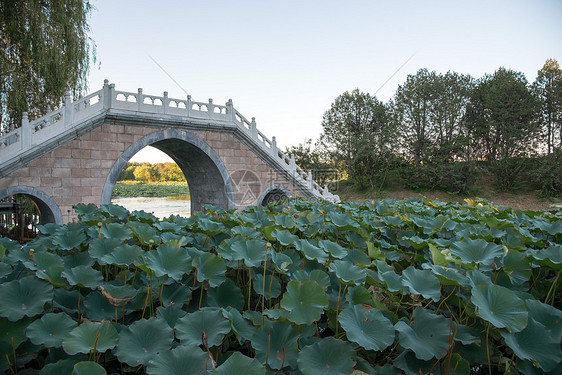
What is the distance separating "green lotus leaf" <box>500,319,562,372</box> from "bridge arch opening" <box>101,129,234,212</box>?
423 inches

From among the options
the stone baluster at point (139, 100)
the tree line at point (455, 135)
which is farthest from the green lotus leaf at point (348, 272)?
the tree line at point (455, 135)

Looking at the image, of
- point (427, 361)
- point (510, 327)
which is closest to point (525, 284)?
point (510, 327)

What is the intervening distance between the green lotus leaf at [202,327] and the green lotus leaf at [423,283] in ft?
1.97

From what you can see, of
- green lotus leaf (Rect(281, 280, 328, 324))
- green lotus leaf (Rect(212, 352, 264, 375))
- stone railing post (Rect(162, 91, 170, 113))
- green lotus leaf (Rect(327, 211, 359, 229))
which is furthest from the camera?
stone railing post (Rect(162, 91, 170, 113))

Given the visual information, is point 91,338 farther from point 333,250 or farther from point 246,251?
point 333,250

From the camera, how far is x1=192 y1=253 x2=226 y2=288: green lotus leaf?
117cm

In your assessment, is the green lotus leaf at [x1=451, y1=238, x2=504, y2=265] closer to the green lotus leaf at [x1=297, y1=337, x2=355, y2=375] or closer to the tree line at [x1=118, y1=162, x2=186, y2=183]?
the green lotus leaf at [x1=297, y1=337, x2=355, y2=375]

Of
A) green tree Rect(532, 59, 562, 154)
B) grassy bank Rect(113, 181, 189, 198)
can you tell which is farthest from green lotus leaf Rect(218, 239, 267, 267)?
grassy bank Rect(113, 181, 189, 198)

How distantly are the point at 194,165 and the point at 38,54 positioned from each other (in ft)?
20.8

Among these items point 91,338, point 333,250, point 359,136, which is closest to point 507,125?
point 359,136

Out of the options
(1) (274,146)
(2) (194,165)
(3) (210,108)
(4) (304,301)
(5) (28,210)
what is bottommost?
(5) (28,210)

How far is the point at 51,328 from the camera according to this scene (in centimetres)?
96

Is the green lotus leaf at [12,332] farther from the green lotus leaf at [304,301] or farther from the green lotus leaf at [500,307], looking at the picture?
the green lotus leaf at [500,307]

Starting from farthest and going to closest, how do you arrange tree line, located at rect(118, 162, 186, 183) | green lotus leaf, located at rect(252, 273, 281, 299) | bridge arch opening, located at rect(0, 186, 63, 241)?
tree line, located at rect(118, 162, 186, 183) < bridge arch opening, located at rect(0, 186, 63, 241) < green lotus leaf, located at rect(252, 273, 281, 299)
